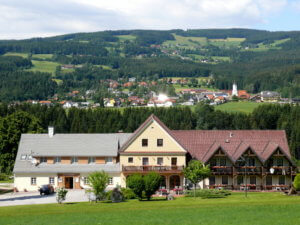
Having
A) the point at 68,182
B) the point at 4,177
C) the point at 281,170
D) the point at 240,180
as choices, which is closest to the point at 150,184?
the point at 240,180

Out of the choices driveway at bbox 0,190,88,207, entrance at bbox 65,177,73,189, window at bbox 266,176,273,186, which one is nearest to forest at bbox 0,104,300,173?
window at bbox 266,176,273,186

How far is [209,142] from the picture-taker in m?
70.4

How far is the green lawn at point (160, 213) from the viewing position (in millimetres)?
35844

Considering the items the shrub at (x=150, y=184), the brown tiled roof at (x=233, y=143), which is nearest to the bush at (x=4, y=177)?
the brown tiled roof at (x=233, y=143)

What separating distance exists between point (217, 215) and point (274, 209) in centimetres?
445

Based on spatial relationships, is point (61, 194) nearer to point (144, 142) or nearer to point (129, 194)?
point (129, 194)

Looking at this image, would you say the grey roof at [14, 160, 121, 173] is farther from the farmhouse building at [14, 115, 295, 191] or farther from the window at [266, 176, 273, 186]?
the window at [266, 176, 273, 186]

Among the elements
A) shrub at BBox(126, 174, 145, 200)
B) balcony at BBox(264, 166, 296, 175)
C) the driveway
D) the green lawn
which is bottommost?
the driveway

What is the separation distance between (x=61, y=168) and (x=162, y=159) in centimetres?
Answer: 1169

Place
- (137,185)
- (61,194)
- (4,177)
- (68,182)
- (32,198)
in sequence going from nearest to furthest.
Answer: (61,194) < (137,185) < (32,198) < (68,182) < (4,177)

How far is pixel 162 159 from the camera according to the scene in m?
68.0

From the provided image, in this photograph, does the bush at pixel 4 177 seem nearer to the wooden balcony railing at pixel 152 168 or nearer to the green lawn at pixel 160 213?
the wooden balcony railing at pixel 152 168

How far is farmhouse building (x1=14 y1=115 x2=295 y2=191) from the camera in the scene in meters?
66.6

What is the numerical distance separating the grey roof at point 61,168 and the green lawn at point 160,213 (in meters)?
17.8
